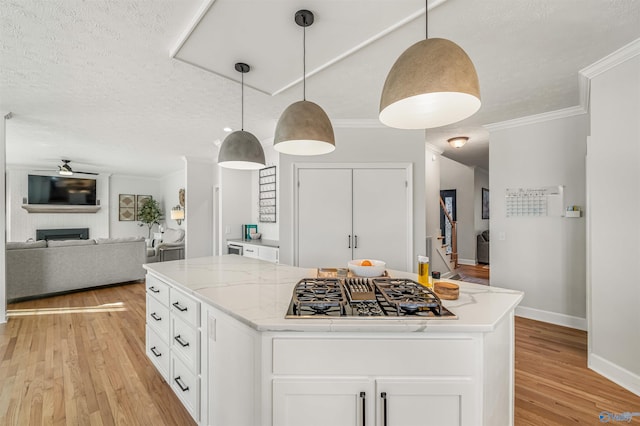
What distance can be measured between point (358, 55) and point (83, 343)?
151 inches

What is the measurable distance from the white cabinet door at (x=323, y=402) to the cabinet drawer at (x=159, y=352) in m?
1.32

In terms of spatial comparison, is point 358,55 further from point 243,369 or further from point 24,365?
point 24,365

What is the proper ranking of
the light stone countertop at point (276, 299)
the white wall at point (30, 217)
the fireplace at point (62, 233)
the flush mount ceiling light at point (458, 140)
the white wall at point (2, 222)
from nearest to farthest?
the light stone countertop at point (276, 299) < the white wall at point (2, 222) < the flush mount ceiling light at point (458, 140) < the white wall at point (30, 217) < the fireplace at point (62, 233)

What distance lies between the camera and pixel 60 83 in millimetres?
2566

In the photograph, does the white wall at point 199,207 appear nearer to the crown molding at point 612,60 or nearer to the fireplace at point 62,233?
the fireplace at point 62,233

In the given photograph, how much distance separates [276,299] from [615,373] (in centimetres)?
284

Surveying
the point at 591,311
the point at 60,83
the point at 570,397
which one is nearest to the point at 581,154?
the point at 591,311

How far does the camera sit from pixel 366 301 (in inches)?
53.3

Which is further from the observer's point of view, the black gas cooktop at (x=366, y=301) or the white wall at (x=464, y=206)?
the white wall at (x=464, y=206)

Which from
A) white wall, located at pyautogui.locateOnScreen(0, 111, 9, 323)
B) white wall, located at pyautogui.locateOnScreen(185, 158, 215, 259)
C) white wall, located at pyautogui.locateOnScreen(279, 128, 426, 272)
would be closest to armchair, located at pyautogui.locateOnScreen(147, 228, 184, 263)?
white wall, located at pyautogui.locateOnScreen(185, 158, 215, 259)

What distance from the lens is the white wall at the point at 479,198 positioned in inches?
285

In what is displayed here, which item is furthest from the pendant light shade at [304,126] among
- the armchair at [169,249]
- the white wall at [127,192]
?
the white wall at [127,192]

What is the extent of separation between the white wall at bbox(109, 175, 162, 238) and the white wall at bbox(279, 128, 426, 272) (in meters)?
6.77

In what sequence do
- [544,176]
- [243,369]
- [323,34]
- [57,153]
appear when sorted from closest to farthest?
[243,369] → [323,34] → [544,176] → [57,153]
